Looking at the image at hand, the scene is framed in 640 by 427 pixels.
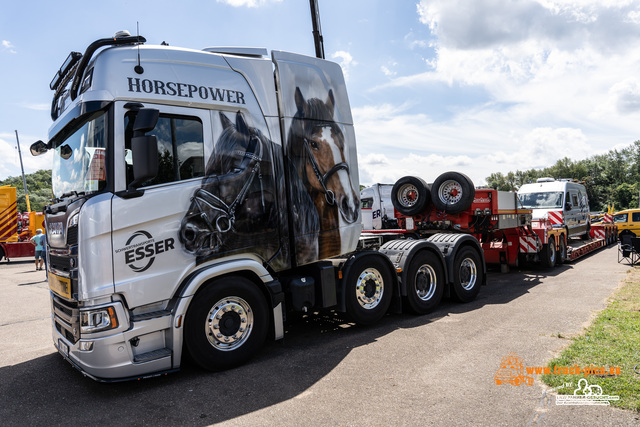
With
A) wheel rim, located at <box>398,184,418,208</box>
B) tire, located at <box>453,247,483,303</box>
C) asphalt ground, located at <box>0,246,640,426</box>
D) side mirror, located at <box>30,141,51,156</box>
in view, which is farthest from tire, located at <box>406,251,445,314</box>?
side mirror, located at <box>30,141,51,156</box>

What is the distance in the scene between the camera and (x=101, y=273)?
388 cm

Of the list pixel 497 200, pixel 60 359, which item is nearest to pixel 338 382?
pixel 60 359

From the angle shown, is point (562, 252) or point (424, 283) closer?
point (424, 283)

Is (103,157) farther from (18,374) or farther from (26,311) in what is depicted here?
(26,311)

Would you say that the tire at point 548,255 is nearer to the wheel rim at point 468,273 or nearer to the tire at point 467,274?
the tire at point 467,274

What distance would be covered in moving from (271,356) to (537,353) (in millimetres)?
3057

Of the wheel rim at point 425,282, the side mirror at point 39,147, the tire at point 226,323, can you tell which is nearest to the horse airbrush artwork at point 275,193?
the tire at point 226,323

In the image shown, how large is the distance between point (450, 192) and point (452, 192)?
5cm

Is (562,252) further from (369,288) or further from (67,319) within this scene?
(67,319)

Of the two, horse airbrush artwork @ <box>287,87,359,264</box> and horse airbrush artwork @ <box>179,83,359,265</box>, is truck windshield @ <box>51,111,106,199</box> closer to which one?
horse airbrush artwork @ <box>179,83,359,265</box>

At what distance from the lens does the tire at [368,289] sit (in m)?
5.87

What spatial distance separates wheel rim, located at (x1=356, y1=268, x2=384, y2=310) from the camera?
6.05 meters

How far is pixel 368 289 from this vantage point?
6.18 m

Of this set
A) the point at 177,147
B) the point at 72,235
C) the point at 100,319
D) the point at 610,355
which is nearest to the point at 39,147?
the point at 72,235
